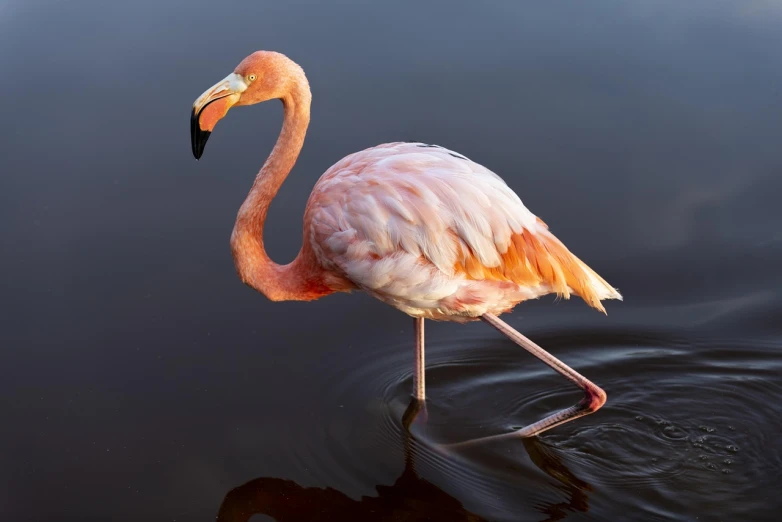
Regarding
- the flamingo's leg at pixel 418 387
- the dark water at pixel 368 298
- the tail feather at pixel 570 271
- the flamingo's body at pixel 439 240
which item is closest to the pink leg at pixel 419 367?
the flamingo's leg at pixel 418 387

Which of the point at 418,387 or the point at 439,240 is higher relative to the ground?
the point at 439,240

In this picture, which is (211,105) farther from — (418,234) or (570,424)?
(570,424)

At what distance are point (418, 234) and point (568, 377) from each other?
3.35 feet

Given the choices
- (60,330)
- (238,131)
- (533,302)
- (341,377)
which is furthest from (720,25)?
(60,330)

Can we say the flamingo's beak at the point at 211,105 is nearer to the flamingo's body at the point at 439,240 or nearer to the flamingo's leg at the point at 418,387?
the flamingo's body at the point at 439,240

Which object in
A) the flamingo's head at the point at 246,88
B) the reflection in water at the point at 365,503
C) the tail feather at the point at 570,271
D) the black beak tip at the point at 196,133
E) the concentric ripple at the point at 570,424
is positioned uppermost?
the flamingo's head at the point at 246,88

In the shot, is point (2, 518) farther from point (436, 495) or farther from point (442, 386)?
point (442, 386)

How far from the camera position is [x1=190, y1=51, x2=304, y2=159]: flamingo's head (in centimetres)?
428

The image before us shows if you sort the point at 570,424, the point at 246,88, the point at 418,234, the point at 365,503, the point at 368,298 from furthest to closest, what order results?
the point at 368,298
the point at 570,424
the point at 246,88
the point at 418,234
the point at 365,503

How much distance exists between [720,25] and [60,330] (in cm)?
578

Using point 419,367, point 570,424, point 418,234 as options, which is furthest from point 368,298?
point 570,424

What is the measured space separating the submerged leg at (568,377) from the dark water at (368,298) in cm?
12

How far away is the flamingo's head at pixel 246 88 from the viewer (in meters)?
4.28

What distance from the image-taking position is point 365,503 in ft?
13.0
